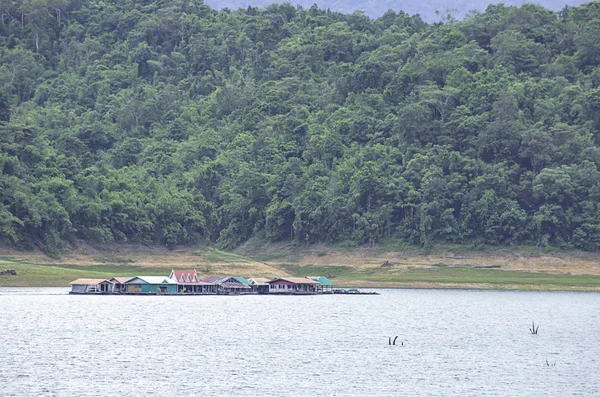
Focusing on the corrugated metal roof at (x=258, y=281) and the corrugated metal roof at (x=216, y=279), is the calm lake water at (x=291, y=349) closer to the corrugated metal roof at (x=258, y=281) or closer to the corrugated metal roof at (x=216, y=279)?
the corrugated metal roof at (x=216, y=279)

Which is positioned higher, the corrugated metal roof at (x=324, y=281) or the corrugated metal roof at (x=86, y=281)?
the corrugated metal roof at (x=86, y=281)

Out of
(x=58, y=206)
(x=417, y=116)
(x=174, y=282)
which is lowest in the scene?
(x=174, y=282)

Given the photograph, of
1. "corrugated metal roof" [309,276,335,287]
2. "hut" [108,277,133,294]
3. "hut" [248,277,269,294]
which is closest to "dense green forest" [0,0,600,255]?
"hut" [108,277,133,294]

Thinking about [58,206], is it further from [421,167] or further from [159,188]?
[421,167]

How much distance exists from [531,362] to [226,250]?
375 feet

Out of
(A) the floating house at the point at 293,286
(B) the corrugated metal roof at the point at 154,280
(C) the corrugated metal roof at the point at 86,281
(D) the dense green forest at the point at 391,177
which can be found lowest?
(A) the floating house at the point at 293,286

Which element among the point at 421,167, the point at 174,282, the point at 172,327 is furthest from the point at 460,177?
the point at 172,327

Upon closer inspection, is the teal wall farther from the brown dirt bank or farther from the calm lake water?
the brown dirt bank

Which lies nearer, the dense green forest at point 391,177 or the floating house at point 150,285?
the floating house at point 150,285

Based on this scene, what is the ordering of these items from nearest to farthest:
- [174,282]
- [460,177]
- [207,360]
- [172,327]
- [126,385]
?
[126,385]
[207,360]
[172,327]
[174,282]
[460,177]

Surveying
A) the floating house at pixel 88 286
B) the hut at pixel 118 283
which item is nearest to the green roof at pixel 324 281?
the hut at pixel 118 283

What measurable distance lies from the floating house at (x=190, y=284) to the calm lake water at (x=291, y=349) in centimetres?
1576

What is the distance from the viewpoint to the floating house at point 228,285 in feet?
466

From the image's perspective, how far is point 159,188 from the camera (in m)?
178
